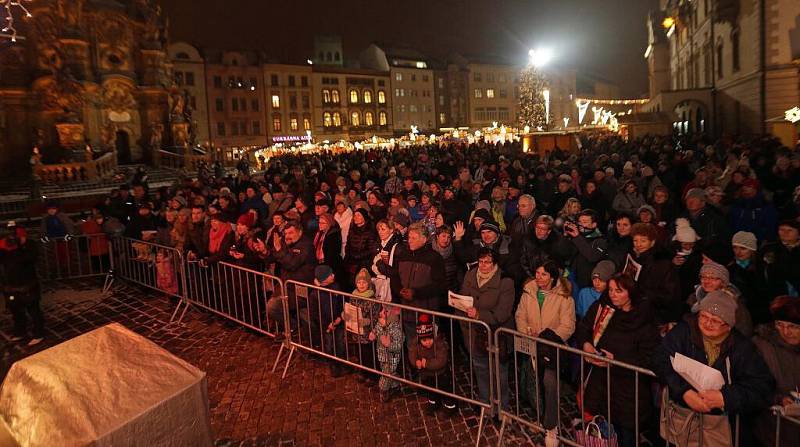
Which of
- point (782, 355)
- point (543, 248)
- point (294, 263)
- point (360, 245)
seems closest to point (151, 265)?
point (294, 263)

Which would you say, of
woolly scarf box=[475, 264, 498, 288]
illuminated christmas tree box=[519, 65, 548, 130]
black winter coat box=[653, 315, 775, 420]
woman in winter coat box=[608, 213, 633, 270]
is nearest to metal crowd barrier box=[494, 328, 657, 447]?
black winter coat box=[653, 315, 775, 420]

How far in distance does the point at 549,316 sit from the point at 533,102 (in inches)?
1438

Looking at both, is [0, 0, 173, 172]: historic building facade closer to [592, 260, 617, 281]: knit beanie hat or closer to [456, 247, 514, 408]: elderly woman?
[456, 247, 514, 408]: elderly woman

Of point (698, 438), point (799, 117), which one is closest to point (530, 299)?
point (698, 438)

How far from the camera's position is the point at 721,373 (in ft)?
12.5

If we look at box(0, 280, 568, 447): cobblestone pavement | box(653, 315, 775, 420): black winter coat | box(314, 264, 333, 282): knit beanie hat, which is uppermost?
box(314, 264, 333, 282): knit beanie hat

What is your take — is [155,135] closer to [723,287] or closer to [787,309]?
[723,287]

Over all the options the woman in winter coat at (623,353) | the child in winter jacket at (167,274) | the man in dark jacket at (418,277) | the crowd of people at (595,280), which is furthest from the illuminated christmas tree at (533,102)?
the woman in winter coat at (623,353)

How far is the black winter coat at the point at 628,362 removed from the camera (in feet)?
15.0

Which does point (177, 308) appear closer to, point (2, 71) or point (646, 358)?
point (646, 358)

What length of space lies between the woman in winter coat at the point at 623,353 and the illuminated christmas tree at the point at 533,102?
36079 millimetres

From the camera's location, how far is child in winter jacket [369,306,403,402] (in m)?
6.25

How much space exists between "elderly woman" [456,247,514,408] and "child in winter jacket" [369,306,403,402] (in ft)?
3.10

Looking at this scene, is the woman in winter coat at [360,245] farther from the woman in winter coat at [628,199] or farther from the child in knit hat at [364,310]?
the woman in winter coat at [628,199]
